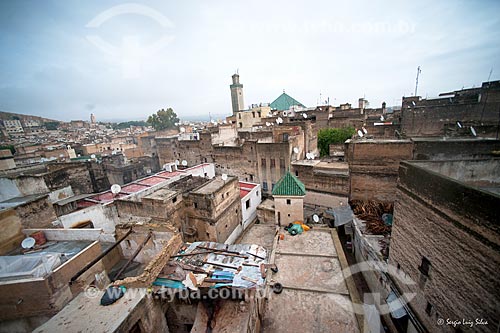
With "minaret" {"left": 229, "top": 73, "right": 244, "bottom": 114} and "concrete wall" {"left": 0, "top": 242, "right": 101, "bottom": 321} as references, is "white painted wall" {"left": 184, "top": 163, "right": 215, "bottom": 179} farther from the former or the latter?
"minaret" {"left": 229, "top": 73, "right": 244, "bottom": 114}

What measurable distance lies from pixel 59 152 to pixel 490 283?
1802 inches

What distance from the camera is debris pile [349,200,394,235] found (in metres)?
12.3

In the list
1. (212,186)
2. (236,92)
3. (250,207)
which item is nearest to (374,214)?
(250,207)

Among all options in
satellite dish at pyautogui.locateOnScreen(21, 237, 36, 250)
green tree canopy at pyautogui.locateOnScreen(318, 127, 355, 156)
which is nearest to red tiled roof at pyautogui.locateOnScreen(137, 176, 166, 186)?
satellite dish at pyautogui.locateOnScreen(21, 237, 36, 250)

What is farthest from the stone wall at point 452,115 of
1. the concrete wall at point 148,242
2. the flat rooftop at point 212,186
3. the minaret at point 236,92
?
the minaret at point 236,92

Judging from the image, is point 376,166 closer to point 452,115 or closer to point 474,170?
point 474,170

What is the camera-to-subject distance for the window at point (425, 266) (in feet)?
23.4

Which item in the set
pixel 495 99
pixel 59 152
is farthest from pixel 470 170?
pixel 59 152

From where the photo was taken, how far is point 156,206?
12.1 m

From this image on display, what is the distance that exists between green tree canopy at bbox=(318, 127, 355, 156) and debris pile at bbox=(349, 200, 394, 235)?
12781mm

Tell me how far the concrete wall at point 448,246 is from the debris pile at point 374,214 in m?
3.71

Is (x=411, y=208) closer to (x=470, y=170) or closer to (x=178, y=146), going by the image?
(x=470, y=170)

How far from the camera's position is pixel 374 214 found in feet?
45.3

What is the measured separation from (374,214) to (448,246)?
7990 millimetres
